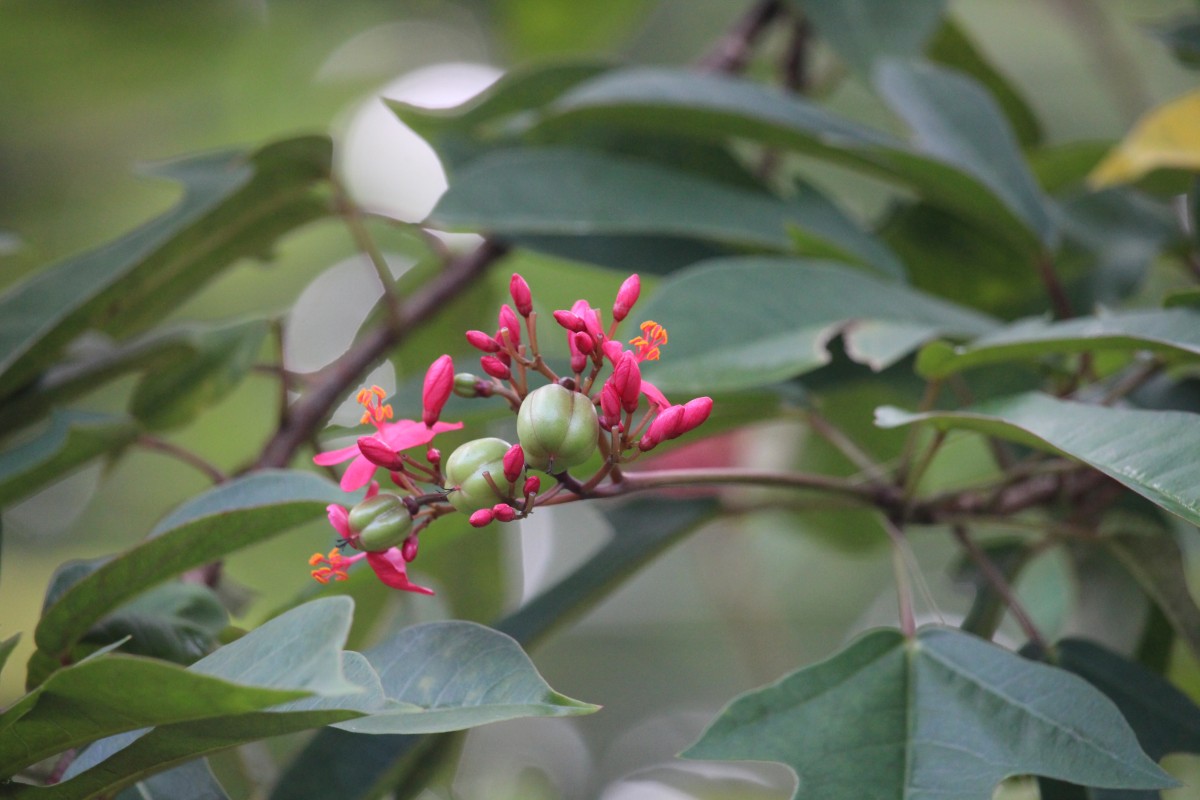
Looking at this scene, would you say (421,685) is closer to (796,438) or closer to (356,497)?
(356,497)

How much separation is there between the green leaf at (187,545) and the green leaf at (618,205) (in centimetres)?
37

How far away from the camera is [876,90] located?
1202 millimetres

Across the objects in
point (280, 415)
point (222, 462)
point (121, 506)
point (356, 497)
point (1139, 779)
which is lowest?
point (121, 506)

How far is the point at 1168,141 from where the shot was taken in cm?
102

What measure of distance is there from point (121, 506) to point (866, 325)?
1.79 meters

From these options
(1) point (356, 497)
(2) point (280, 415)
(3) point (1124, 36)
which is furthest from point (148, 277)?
(3) point (1124, 36)

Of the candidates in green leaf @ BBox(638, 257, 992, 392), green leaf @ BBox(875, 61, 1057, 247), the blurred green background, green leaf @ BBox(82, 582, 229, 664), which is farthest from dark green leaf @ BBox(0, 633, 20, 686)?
the blurred green background

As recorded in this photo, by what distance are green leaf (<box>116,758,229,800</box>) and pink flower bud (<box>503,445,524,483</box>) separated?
12.5 inches

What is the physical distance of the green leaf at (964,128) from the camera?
1.06 metres

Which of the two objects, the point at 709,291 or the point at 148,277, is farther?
the point at 148,277

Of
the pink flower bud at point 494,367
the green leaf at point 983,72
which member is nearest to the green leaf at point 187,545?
the pink flower bud at point 494,367

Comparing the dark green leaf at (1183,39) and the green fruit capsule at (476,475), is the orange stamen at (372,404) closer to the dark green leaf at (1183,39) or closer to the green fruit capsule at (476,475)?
the green fruit capsule at (476,475)

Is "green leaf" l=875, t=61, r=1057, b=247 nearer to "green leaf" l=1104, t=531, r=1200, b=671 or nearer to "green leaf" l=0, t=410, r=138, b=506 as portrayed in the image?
"green leaf" l=1104, t=531, r=1200, b=671

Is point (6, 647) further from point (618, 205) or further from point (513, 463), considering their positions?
point (618, 205)
